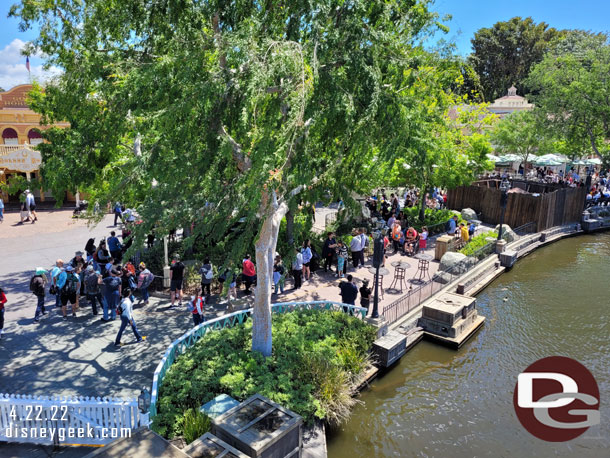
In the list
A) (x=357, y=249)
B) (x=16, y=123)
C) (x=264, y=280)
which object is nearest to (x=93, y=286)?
(x=264, y=280)

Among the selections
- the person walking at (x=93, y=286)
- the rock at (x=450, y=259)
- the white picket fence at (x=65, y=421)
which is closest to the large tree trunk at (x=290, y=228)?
the rock at (x=450, y=259)

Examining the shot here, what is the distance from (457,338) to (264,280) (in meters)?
6.07

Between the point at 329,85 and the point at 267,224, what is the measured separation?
300cm

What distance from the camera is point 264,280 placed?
9.56 metres

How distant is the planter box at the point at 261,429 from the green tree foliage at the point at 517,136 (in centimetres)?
3523

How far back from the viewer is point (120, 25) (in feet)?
30.7

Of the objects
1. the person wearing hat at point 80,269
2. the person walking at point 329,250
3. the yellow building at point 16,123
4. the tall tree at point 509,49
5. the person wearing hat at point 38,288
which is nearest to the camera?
the person wearing hat at point 38,288

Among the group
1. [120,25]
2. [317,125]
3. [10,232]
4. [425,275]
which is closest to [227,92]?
[317,125]

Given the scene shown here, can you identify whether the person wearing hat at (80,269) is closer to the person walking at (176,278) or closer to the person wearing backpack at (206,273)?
the person walking at (176,278)

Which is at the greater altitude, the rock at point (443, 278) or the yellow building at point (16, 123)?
the yellow building at point (16, 123)

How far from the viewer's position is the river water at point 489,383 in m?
8.48

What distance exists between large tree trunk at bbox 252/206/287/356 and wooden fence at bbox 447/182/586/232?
62.1ft

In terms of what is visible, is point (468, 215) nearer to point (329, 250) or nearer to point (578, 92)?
point (578, 92)

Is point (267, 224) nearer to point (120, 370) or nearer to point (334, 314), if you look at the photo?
point (334, 314)
